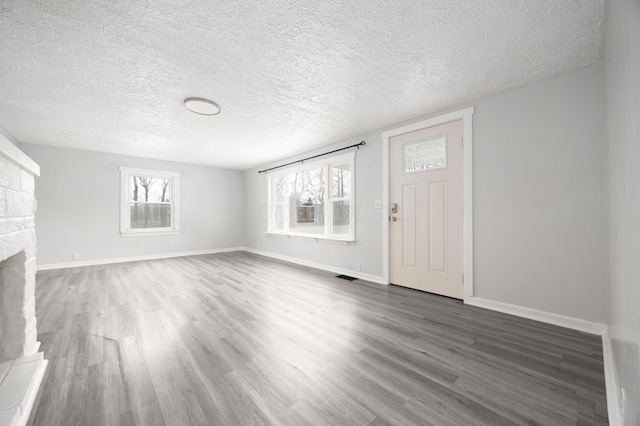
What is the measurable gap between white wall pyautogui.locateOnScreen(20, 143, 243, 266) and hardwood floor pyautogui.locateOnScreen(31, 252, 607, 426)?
2481mm

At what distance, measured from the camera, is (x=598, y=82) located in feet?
6.89

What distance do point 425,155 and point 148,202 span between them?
6111 mm

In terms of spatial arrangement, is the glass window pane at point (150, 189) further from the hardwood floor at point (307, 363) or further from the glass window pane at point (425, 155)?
the glass window pane at point (425, 155)

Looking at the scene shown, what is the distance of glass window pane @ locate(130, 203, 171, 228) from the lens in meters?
5.64

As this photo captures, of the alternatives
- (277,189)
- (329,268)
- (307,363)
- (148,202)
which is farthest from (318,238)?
(148,202)

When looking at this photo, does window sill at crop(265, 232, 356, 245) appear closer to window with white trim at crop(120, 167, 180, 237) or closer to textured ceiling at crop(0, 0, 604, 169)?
textured ceiling at crop(0, 0, 604, 169)

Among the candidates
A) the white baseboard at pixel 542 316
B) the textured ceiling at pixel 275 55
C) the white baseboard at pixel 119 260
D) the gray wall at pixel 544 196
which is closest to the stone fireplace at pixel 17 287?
the textured ceiling at pixel 275 55

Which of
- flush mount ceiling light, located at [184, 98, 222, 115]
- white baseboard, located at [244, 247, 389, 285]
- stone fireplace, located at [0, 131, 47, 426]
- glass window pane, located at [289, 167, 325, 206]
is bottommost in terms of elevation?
white baseboard, located at [244, 247, 389, 285]

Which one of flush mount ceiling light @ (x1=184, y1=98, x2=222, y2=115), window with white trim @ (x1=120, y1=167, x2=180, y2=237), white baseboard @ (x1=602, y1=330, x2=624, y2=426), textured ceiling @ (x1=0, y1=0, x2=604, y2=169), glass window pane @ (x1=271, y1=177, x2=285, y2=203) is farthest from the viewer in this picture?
glass window pane @ (x1=271, y1=177, x2=285, y2=203)

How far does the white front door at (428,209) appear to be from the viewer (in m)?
2.97

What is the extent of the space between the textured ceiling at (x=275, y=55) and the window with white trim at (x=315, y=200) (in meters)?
1.25

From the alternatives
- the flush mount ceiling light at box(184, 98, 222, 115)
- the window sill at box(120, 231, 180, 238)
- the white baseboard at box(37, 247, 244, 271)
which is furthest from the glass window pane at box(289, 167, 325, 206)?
the window sill at box(120, 231, 180, 238)

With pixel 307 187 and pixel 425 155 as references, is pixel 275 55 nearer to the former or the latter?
pixel 425 155

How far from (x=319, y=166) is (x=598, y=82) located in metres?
3.65
